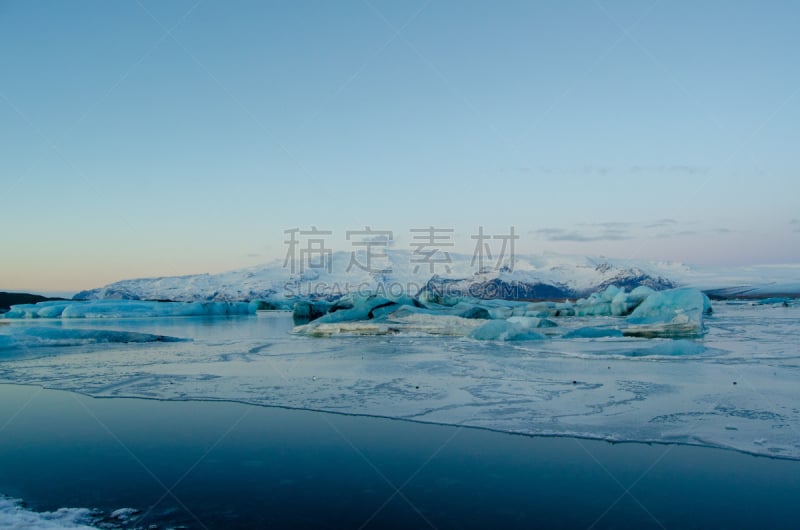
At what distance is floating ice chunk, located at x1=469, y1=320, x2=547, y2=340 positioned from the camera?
12625 mm

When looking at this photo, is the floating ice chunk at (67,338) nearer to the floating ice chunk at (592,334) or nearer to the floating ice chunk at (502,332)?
the floating ice chunk at (502,332)

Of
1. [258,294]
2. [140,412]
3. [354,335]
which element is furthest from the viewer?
Answer: [258,294]

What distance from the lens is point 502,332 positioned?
12969 mm

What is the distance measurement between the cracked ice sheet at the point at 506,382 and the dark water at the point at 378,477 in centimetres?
56

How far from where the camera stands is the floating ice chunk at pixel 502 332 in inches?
497

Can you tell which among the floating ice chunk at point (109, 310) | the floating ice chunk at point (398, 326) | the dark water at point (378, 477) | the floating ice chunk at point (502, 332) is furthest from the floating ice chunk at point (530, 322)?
the floating ice chunk at point (109, 310)

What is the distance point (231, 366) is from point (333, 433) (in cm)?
473

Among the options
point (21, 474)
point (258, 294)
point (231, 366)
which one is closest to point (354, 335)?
point (231, 366)

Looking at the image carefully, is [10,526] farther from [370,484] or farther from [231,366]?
[231,366]

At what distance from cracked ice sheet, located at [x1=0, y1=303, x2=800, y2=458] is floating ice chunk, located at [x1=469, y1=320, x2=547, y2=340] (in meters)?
0.89

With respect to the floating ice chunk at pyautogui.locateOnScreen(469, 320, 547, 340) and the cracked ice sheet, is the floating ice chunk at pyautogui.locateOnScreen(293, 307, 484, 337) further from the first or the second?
the cracked ice sheet

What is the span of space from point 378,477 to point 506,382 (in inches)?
145

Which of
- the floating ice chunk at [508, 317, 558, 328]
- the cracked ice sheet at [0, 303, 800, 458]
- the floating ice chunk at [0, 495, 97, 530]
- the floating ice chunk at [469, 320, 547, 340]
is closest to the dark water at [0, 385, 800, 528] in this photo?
the floating ice chunk at [0, 495, 97, 530]

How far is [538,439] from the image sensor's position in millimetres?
4137
